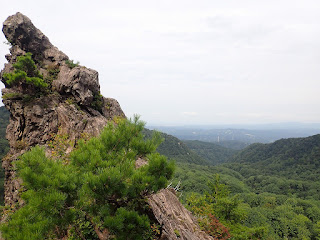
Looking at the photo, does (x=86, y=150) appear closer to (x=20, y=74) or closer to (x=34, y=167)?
(x=34, y=167)

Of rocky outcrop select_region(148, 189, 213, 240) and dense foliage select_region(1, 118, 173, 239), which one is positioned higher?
dense foliage select_region(1, 118, 173, 239)

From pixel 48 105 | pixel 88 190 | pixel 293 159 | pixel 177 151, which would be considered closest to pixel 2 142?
pixel 48 105

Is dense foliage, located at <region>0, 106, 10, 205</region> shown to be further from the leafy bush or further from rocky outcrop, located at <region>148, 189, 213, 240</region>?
rocky outcrop, located at <region>148, 189, 213, 240</region>

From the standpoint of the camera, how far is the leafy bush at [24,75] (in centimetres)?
982

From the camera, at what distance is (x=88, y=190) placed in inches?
142

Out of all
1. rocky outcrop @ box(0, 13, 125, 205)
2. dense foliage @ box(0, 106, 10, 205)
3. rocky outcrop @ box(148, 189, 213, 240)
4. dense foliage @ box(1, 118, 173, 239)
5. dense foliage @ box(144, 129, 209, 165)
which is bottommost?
dense foliage @ box(144, 129, 209, 165)

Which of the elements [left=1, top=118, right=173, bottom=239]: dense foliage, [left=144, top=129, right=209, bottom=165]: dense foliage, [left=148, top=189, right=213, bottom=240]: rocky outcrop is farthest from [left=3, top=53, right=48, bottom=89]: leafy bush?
[left=144, top=129, right=209, bottom=165]: dense foliage

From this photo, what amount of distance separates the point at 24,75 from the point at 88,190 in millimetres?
9665

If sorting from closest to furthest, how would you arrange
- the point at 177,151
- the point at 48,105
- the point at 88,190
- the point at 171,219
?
1. the point at 88,190
2. the point at 171,219
3. the point at 48,105
4. the point at 177,151

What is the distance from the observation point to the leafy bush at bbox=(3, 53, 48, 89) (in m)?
9.82

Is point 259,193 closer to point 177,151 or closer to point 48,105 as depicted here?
point 177,151

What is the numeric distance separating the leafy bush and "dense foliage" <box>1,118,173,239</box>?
7.98m

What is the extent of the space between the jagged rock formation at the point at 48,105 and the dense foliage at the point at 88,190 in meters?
4.38

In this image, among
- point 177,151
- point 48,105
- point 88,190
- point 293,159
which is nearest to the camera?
point 88,190
